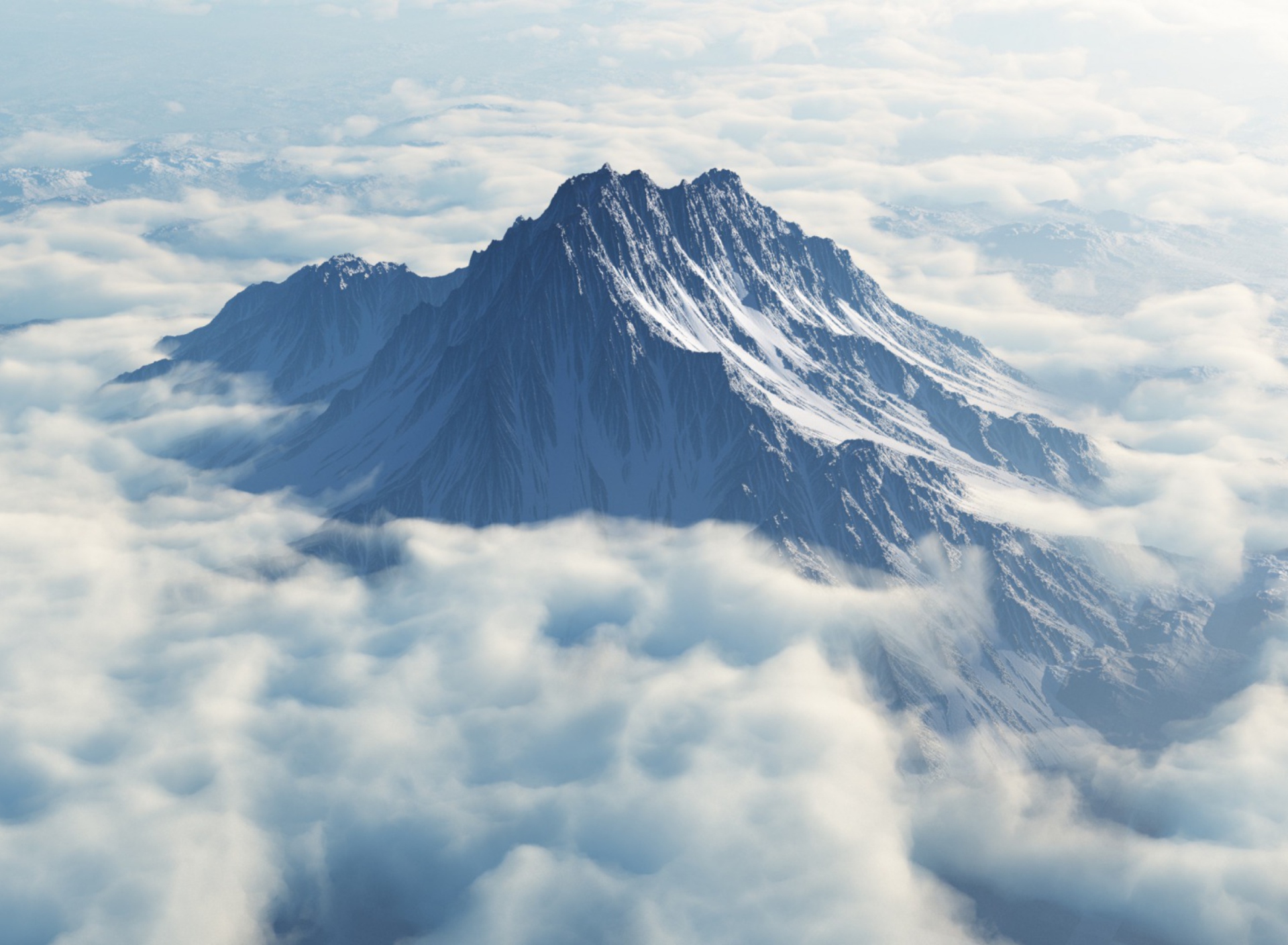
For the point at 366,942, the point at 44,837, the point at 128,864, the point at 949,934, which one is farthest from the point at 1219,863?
the point at 44,837

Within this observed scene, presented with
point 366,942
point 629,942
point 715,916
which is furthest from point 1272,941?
point 366,942

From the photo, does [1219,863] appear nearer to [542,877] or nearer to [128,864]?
[542,877]

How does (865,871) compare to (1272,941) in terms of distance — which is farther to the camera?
(865,871)

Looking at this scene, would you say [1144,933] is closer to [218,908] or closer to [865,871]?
[865,871]

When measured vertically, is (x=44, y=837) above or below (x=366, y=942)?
above

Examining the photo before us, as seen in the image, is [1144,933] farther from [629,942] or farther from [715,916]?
[629,942]

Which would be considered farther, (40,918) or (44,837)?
(44,837)

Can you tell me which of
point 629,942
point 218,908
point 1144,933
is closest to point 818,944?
point 629,942
